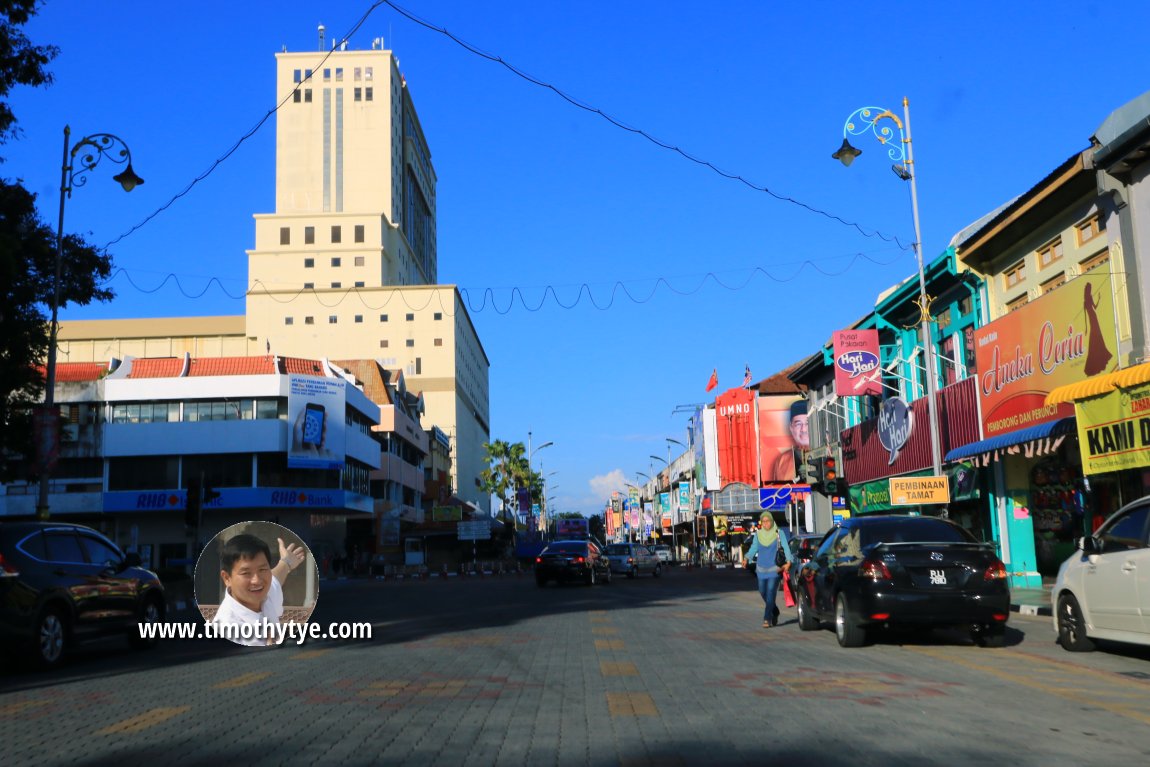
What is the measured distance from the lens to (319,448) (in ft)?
199

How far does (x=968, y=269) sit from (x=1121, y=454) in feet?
31.1

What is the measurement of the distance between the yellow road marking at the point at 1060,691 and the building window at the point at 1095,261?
464 inches

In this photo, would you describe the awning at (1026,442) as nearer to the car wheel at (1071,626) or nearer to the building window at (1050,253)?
the building window at (1050,253)

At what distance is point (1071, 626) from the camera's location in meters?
12.4

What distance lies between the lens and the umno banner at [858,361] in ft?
104

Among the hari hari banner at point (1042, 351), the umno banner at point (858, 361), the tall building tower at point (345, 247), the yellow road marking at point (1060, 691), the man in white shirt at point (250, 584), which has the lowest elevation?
the yellow road marking at point (1060, 691)

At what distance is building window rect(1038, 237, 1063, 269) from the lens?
2262cm

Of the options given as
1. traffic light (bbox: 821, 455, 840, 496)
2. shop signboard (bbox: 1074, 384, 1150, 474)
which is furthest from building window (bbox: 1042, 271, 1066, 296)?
traffic light (bbox: 821, 455, 840, 496)

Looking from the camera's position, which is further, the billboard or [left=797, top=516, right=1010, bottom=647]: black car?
the billboard

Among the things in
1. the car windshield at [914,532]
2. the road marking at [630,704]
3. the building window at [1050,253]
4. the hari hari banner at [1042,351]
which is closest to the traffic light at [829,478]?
the hari hari banner at [1042,351]

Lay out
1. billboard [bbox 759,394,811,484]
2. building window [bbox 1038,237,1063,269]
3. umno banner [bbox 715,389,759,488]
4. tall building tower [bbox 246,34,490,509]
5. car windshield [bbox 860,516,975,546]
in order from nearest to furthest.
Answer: car windshield [bbox 860,516,975,546], building window [bbox 1038,237,1063,269], billboard [bbox 759,394,811,484], umno banner [bbox 715,389,759,488], tall building tower [bbox 246,34,490,509]

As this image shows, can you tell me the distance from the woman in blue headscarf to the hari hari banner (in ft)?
25.8

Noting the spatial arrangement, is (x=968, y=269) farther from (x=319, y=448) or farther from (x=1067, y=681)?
(x=319, y=448)

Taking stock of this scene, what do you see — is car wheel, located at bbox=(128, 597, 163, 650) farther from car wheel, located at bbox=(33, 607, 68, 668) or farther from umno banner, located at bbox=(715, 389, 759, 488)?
umno banner, located at bbox=(715, 389, 759, 488)
